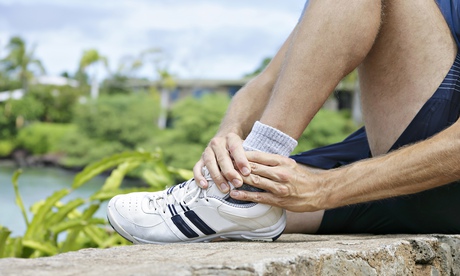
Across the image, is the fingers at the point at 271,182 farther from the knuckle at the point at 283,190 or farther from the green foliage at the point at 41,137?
the green foliage at the point at 41,137

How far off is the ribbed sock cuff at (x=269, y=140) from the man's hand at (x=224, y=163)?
0.03 meters

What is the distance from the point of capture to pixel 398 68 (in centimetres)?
128

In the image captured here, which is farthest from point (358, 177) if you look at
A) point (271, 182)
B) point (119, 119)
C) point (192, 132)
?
point (119, 119)

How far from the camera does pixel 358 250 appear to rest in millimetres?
1146

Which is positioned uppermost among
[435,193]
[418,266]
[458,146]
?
[458,146]

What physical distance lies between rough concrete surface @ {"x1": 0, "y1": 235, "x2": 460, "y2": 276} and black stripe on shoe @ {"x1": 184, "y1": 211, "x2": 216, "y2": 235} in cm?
5

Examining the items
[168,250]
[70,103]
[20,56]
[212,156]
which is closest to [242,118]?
[212,156]

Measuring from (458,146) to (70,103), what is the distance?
2776 centimetres

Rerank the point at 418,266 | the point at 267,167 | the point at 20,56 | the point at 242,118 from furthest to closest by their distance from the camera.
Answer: the point at 20,56 → the point at 242,118 → the point at 418,266 → the point at 267,167

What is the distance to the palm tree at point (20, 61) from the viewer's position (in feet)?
98.0

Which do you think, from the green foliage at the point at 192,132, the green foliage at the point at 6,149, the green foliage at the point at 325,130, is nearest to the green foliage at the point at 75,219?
the green foliage at the point at 325,130

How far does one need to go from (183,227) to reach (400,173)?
0.43 m

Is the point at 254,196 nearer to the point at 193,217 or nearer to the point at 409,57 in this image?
the point at 193,217

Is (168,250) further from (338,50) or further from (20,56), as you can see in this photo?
(20,56)
